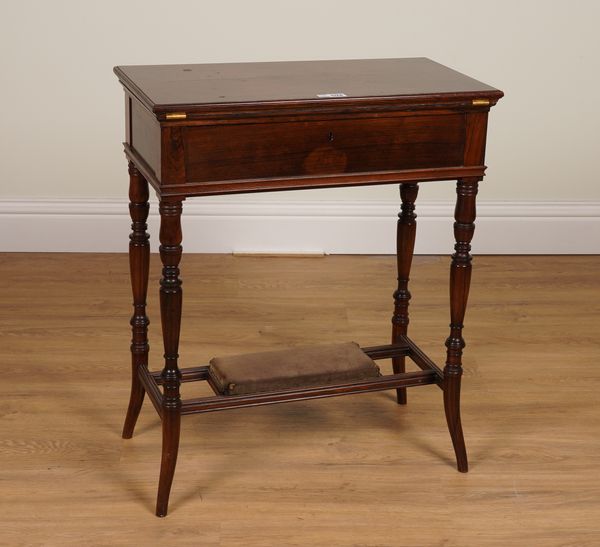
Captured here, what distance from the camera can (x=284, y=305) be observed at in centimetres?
432

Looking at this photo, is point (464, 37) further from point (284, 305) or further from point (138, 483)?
point (138, 483)

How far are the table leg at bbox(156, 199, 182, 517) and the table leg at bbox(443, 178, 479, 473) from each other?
28.8 inches

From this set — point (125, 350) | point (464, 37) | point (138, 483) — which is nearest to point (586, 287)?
point (464, 37)

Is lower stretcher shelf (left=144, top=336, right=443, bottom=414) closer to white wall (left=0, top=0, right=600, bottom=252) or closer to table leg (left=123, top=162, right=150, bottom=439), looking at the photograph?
table leg (left=123, top=162, right=150, bottom=439)

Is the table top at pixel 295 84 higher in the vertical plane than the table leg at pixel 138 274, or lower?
higher

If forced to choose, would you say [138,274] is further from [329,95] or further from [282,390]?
[329,95]

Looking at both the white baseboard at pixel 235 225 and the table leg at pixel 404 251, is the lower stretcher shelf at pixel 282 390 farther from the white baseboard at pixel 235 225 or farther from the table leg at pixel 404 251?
the white baseboard at pixel 235 225

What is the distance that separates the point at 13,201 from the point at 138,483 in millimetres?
2194

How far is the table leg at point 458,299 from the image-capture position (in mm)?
2877

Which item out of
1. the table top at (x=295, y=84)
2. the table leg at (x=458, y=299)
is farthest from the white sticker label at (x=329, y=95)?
the table leg at (x=458, y=299)

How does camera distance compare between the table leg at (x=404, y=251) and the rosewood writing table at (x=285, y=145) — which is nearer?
the rosewood writing table at (x=285, y=145)

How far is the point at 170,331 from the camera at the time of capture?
2.77 m

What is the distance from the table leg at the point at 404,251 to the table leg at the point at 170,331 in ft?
2.76

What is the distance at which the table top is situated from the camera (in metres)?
2.63
